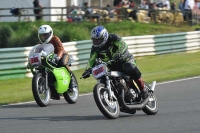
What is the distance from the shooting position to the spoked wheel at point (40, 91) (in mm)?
11484

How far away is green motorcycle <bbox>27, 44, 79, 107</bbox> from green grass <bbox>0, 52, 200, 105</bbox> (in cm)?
116

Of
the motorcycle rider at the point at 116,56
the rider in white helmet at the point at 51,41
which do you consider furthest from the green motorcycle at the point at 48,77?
the motorcycle rider at the point at 116,56

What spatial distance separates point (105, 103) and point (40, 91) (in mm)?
2697

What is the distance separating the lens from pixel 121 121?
9.40 metres

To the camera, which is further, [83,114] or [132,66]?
[83,114]

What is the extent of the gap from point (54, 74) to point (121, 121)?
3.11 meters

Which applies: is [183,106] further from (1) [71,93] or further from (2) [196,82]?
(2) [196,82]

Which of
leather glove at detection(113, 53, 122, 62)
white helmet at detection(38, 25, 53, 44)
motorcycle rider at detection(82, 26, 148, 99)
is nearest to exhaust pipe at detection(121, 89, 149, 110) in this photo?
motorcycle rider at detection(82, 26, 148, 99)

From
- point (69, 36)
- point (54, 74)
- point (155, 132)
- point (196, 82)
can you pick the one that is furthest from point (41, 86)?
point (69, 36)

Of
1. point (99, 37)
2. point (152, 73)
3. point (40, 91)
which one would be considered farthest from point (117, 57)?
point (152, 73)

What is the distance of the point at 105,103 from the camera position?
30.8 feet

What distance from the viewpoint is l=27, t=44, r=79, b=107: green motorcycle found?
11844mm

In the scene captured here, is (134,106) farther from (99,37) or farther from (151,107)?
(99,37)

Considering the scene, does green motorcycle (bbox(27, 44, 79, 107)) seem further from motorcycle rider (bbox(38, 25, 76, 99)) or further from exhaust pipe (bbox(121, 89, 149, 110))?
exhaust pipe (bbox(121, 89, 149, 110))
